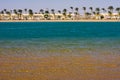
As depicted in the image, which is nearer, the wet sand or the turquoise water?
the wet sand

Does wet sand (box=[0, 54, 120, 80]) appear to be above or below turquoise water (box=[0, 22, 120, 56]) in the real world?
above

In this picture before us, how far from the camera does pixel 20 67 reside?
20.8 meters

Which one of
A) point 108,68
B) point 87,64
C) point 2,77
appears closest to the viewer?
point 2,77

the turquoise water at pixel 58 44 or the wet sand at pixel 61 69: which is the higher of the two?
the wet sand at pixel 61 69

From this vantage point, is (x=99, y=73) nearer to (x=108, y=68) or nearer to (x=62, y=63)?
(x=108, y=68)

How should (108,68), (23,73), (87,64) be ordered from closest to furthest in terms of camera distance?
(23,73), (108,68), (87,64)

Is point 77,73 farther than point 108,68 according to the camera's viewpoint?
No

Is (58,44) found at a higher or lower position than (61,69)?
lower

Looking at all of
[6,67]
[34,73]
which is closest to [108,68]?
[34,73]

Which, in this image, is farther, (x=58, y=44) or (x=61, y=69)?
(x=58, y=44)

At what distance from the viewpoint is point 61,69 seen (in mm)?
19969

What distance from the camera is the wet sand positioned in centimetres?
1752

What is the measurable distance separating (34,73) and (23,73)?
52 centimetres

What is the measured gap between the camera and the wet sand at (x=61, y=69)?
17.5 meters
